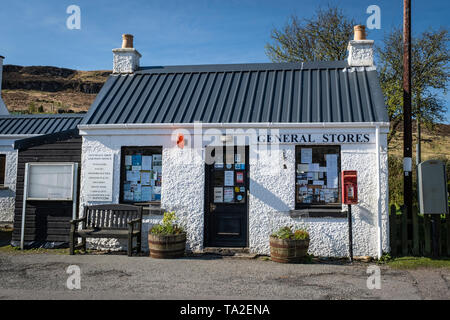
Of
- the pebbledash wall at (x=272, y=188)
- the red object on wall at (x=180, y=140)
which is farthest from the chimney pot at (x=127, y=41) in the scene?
the red object on wall at (x=180, y=140)

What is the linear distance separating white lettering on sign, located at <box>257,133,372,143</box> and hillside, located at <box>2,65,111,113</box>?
47149 millimetres

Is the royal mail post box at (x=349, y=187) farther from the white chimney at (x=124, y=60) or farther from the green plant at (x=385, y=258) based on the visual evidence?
the white chimney at (x=124, y=60)

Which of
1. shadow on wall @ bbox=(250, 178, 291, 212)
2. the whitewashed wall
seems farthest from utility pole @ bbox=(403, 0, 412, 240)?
the whitewashed wall

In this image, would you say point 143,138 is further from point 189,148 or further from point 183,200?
point 183,200

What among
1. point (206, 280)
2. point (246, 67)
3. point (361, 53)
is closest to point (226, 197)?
point (206, 280)

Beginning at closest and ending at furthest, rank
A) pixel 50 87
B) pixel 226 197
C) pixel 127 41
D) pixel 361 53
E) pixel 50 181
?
pixel 226 197, pixel 50 181, pixel 361 53, pixel 127 41, pixel 50 87

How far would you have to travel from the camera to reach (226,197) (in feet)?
28.5

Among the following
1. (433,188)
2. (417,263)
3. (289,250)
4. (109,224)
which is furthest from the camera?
(109,224)

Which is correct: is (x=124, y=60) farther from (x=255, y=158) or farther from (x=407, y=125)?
(x=407, y=125)

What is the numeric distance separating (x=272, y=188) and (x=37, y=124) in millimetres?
10195

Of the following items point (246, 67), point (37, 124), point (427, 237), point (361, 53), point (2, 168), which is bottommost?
point (427, 237)

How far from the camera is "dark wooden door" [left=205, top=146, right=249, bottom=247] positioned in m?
8.59

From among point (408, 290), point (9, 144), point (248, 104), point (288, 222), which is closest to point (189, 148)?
point (248, 104)

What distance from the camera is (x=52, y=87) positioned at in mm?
68312
